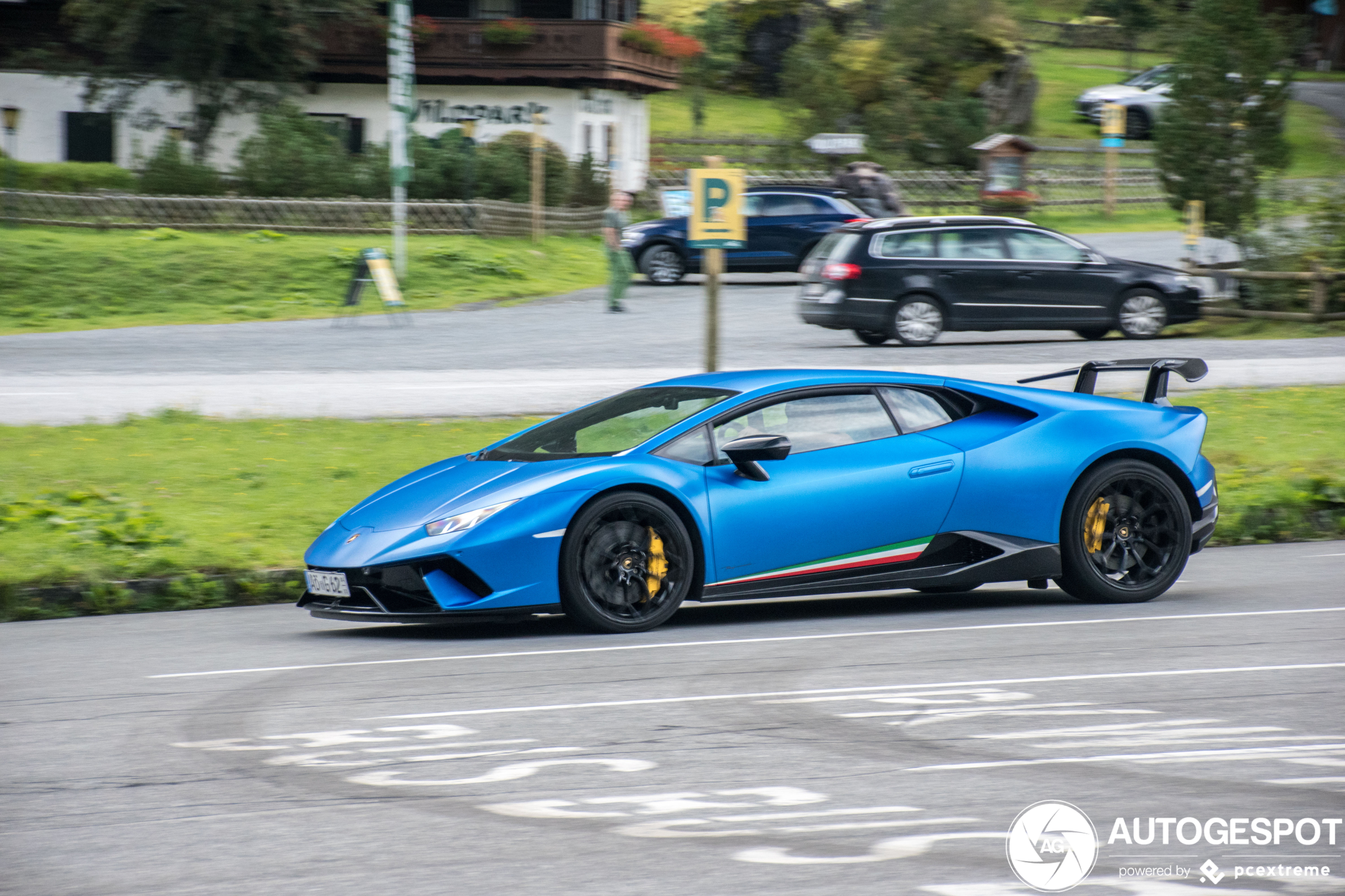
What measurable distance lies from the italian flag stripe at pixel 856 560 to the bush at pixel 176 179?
100 feet

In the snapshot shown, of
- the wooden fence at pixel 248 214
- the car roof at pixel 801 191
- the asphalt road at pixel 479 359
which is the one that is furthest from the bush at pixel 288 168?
the asphalt road at pixel 479 359

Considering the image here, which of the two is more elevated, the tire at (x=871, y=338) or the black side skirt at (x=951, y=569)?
the tire at (x=871, y=338)

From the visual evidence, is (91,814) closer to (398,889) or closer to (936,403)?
(398,889)

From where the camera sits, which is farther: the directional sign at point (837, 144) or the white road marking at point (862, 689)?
the directional sign at point (837, 144)

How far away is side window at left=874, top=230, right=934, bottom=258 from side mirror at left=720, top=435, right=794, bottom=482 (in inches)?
563

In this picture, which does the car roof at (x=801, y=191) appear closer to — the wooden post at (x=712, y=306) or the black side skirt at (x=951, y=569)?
the wooden post at (x=712, y=306)

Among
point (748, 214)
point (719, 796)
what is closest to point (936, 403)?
point (719, 796)

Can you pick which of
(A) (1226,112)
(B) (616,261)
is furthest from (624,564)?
(A) (1226,112)

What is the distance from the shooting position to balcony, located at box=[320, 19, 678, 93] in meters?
44.2

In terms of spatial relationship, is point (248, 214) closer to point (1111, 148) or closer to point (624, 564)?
point (1111, 148)

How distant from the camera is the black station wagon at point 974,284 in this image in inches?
857

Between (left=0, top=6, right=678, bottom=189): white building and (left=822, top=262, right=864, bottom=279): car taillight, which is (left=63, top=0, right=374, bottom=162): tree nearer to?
(left=0, top=6, right=678, bottom=189): white building

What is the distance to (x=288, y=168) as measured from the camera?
36094 mm

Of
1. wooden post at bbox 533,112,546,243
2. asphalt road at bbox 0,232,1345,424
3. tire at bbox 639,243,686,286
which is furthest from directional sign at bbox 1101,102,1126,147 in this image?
asphalt road at bbox 0,232,1345,424
